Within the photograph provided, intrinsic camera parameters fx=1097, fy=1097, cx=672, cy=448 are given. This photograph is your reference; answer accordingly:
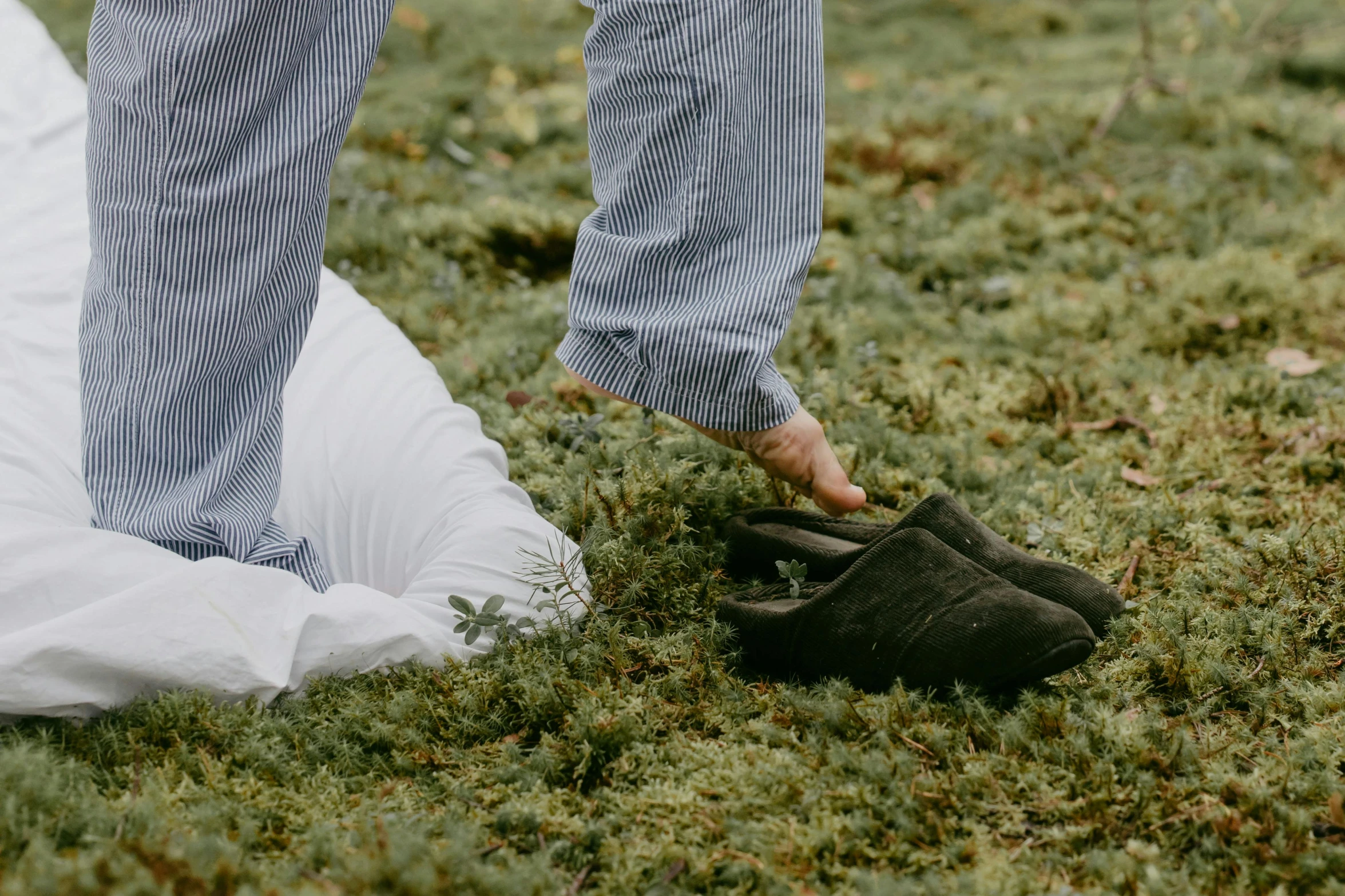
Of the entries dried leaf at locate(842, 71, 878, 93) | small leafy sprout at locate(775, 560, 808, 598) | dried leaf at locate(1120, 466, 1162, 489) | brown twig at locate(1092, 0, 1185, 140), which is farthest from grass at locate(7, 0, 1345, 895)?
dried leaf at locate(842, 71, 878, 93)

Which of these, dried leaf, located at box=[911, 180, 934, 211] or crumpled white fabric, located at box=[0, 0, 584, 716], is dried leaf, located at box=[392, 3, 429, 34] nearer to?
dried leaf, located at box=[911, 180, 934, 211]

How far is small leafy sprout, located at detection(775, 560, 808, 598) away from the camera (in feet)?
6.34

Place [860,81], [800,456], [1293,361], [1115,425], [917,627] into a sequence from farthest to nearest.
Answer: [860,81] → [1293,361] → [1115,425] → [800,456] → [917,627]

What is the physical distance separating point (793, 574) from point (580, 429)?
31.9 inches

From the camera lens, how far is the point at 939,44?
7.09 meters

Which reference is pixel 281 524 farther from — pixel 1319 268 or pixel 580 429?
pixel 1319 268

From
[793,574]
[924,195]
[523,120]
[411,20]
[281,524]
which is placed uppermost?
[411,20]

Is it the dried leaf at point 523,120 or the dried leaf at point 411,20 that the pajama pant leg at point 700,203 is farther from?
the dried leaf at point 411,20

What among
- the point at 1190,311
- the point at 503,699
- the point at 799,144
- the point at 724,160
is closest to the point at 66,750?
the point at 503,699

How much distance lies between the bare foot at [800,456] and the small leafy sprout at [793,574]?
16cm

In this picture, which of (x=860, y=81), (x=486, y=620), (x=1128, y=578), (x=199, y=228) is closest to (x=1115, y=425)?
(x=1128, y=578)

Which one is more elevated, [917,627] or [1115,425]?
[917,627]

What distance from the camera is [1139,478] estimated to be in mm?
2615

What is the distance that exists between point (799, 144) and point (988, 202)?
9.17 feet
